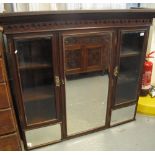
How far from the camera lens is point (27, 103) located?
160 cm

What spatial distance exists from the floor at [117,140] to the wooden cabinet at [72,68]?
71mm

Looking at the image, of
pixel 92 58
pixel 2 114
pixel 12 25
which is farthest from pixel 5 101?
pixel 92 58

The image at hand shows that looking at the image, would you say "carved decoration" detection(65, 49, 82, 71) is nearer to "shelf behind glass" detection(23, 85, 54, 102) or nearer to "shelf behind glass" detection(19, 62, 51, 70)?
"shelf behind glass" detection(19, 62, 51, 70)

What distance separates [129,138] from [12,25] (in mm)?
1506

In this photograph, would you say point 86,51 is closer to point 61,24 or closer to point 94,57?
point 94,57

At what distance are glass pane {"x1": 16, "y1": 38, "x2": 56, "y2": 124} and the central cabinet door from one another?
0.14 meters

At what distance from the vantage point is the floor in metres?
1.73

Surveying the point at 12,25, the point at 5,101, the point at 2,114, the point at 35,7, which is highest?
the point at 35,7

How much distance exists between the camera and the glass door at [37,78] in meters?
1.41

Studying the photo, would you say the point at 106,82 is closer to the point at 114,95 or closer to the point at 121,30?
the point at 114,95

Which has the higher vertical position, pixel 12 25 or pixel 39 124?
pixel 12 25

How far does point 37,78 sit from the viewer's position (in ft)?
5.26

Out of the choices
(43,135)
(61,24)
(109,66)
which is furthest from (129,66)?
(43,135)

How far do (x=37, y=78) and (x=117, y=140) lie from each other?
1005 millimetres
